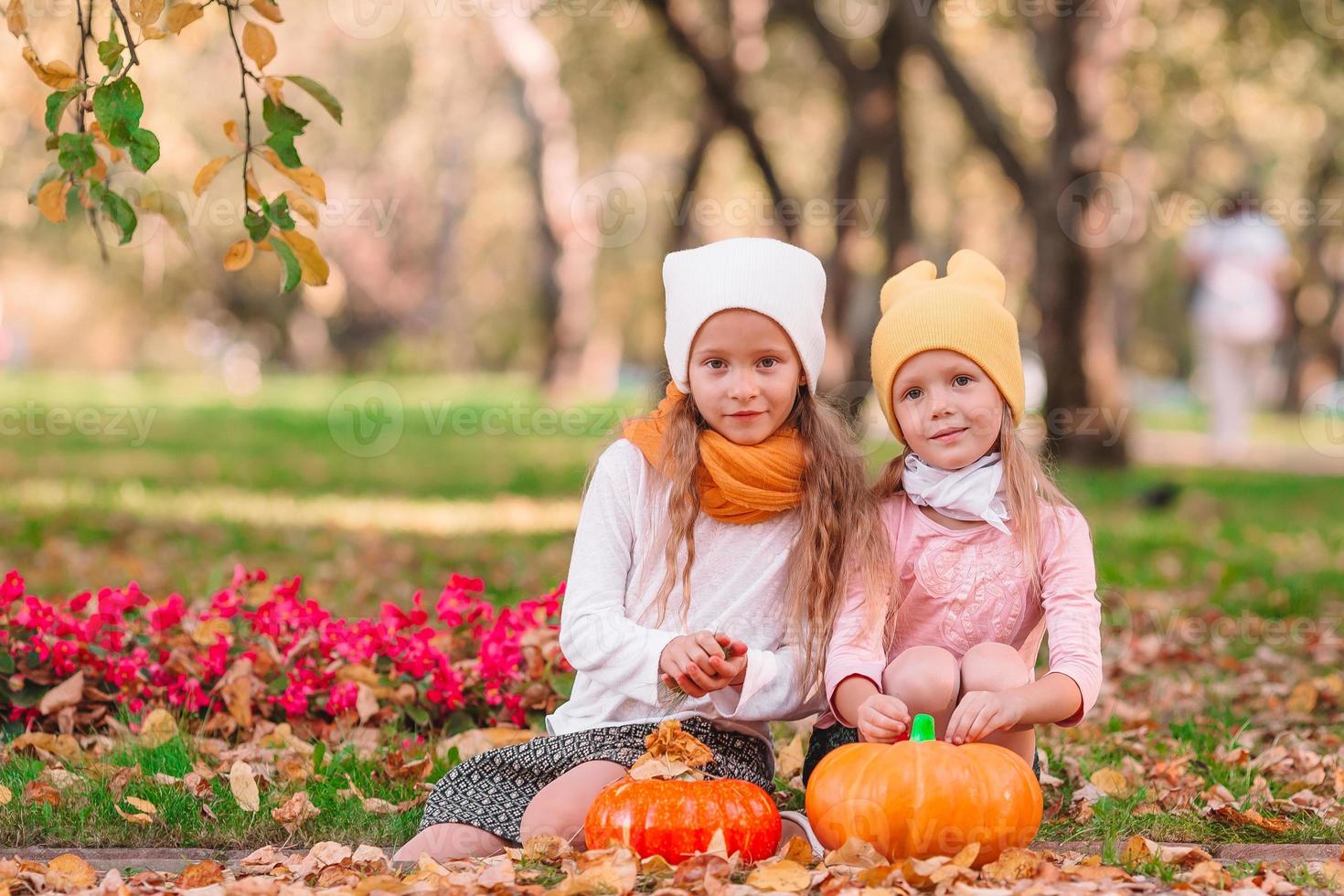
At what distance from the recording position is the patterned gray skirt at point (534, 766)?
340 centimetres

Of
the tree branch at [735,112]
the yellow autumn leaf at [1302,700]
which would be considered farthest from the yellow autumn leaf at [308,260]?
the tree branch at [735,112]

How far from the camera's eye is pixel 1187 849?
3.22 metres

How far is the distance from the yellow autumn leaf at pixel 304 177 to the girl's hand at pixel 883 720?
176 centimetres

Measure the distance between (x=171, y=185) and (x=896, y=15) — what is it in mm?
8254

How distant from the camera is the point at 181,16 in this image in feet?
11.3

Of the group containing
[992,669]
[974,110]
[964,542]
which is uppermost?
[974,110]

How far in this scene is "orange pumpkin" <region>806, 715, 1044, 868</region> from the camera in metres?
2.98

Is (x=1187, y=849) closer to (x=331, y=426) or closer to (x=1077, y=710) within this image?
(x=1077, y=710)

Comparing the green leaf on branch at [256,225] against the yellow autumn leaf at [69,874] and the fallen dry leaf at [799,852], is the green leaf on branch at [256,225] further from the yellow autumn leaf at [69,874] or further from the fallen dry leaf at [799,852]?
the fallen dry leaf at [799,852]

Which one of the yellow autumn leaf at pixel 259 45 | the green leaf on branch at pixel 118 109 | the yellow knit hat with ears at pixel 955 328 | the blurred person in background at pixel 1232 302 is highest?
the blurred person in background at pixel 1232 302

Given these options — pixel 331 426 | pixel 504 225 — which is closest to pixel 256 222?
pixel 331 426

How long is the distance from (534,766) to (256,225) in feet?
4.72

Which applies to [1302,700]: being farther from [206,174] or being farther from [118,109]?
[118,109]

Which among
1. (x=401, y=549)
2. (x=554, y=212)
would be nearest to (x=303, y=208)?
(x=401, y=549)
